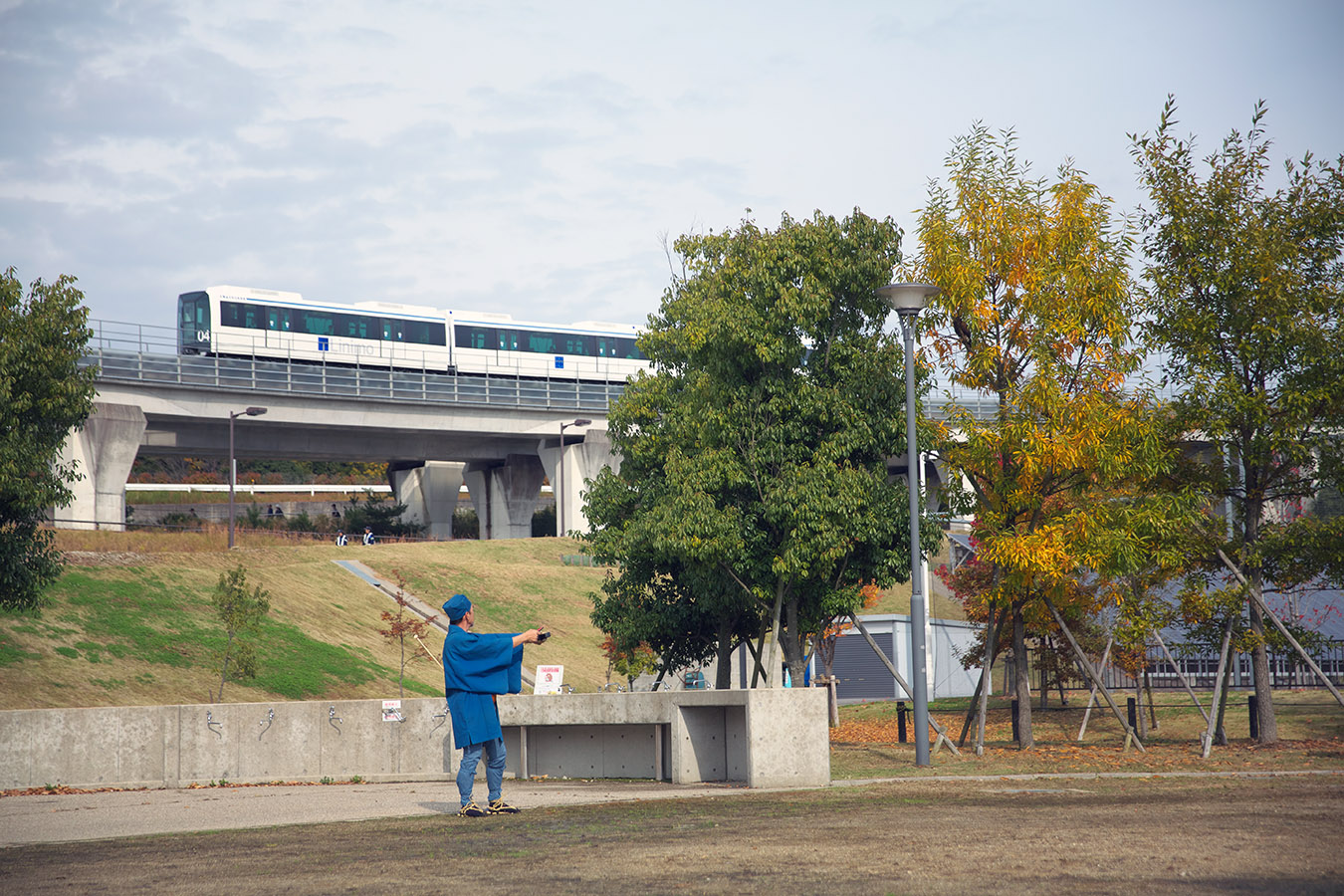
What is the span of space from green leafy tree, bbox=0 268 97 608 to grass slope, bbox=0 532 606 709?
523cm

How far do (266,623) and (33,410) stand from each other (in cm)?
1499

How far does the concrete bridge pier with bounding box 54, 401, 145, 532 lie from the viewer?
43.1 meters

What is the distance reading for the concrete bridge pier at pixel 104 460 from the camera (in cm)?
4309

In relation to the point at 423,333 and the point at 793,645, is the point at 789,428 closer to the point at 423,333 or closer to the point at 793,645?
the point at 793,645

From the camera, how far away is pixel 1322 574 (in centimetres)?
2100

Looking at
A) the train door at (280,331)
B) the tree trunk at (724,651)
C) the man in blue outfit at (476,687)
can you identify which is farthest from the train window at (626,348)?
the man in blue outfit at (476,687)

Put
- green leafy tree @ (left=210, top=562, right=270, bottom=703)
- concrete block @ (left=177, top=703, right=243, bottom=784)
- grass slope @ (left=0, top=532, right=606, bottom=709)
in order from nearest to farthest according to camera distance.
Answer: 1. concrete block @ (left=177, top=703, right=243, bottom=784)
2. green leafy tree @ (left=210, top=562, right=270, bottom=703)
3. grass slope @ (left=0, top=532, right=606, bottom=709)

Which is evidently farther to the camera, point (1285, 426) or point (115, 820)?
point (1285, 426)

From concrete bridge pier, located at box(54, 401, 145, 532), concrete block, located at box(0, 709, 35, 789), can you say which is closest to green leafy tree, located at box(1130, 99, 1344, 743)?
concrete block, located at box(0, 709, 35, 789)

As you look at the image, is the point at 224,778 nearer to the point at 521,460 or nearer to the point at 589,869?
the point at 589,869

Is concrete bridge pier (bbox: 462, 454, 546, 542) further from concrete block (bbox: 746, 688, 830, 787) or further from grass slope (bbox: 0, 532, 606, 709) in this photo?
concrete block (bbox: 746, 688, 830, 787)

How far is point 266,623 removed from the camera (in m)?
33.5

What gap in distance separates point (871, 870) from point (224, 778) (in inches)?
461

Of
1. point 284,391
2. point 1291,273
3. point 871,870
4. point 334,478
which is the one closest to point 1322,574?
point 1291,273
